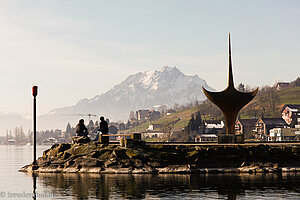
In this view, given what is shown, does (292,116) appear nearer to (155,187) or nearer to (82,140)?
(82,140)

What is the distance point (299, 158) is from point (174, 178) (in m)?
15.3

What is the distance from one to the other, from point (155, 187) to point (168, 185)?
→ 5.37ft

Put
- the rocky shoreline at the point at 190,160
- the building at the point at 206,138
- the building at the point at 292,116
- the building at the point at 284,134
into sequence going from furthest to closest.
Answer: the building at the point at 206,138
the building at the point at 292,116
the building at the point at 284,134
the rocky shoreline at the point at 190,160

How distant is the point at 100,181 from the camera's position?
149 feet

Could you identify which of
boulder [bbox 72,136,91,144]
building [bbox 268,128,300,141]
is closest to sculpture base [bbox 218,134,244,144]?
boulder [bbox 72,136,91,144]

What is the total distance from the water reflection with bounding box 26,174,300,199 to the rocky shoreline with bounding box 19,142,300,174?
8.48 ft

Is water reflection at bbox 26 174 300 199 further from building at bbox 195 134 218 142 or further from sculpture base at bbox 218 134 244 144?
building at bbox 195 134 218 142

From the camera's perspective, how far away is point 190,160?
174ft

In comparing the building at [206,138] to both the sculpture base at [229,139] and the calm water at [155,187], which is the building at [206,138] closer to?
the sculpture base at [229,139]

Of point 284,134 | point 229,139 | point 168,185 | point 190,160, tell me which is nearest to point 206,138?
point 284,134

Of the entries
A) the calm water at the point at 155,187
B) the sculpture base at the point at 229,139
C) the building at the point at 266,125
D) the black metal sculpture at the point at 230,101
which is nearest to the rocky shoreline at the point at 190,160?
the calm water at the point at 155,187

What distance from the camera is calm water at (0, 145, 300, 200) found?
36.4m

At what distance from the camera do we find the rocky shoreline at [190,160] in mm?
52156

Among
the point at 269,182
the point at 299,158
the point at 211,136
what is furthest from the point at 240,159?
the point at 211,136
